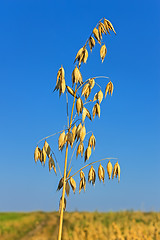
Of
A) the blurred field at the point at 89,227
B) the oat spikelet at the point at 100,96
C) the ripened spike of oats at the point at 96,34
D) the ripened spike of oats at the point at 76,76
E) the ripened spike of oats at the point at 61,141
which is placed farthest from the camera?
the blurred field at the point at 89,227

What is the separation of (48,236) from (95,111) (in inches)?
342

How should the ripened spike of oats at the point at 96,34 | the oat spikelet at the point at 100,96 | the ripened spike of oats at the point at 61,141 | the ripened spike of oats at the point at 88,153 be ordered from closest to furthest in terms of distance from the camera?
the ripened spike of oats at the point at 61,141 → the ripened spike of oats at the point at 88,153 → the oat spikelet at the point at 100,96 → the ripened spike of oats at the point at 96,34

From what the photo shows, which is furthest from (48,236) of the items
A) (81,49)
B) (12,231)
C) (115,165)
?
Result: (81,49)

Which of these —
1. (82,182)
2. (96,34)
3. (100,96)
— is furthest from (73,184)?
(96,34)

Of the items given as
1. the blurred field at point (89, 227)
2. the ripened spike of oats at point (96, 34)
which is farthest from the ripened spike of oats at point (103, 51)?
the blurred field at point (89, 227)

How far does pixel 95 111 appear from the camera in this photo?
5184 millimetres

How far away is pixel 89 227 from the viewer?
1127 centimetres

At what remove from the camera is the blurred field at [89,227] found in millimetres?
10593

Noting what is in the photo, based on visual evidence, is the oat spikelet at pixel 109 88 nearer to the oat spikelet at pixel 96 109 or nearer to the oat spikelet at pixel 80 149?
the oat spikelet at pixel 96 109

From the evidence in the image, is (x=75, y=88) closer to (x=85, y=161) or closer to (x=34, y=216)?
(x=85, y=161)

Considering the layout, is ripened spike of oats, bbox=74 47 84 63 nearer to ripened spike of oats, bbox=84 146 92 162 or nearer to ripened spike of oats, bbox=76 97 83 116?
ripened spike of oats, bbox=76 97 83 116

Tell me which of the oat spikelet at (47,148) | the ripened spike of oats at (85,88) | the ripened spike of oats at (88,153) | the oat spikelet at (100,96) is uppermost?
the ripened spike of oats at (85,88)

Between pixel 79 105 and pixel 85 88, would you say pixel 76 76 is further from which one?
pixel 79 105

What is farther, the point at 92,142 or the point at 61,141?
the point at 92,142
